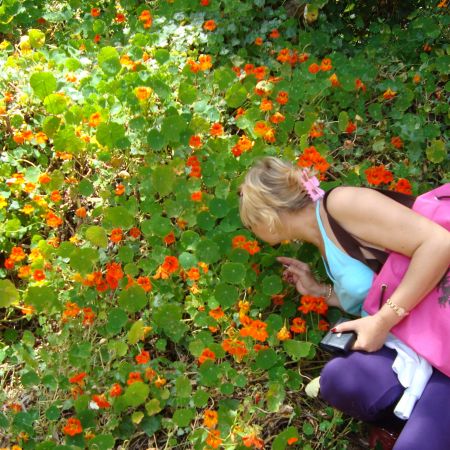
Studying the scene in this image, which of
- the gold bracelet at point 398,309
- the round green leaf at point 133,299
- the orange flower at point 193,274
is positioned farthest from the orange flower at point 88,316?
the gold bracelet at point 398,309

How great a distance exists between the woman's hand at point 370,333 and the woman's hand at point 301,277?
13.9 inches

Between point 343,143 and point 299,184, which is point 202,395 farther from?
point 343,143

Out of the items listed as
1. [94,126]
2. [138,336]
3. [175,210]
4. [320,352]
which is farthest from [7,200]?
[320,352]

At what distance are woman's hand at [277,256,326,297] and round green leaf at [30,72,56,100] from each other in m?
1.39

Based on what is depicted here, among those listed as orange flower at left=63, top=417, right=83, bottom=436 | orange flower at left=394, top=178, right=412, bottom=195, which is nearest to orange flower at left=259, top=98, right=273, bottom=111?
orange flower at left=394, top=178, right=412, bottom=195

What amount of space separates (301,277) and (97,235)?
2.63 ft

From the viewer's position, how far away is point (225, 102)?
307 cm

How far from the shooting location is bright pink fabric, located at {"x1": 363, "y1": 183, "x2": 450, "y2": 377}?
1.86m

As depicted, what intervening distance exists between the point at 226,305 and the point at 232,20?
5.79 feet

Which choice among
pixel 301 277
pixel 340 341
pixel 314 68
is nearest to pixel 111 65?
pixel 314 68

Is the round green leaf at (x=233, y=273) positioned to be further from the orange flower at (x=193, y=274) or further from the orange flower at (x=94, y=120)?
the orange flower at (x=94, y=120)

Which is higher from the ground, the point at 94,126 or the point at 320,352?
the point at 94,126

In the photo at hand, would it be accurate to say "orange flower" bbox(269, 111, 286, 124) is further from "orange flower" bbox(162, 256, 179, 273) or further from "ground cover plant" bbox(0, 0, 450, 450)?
"orange flower" bbox(162, 256, 179, 273)

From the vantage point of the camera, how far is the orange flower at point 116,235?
8.31ft
